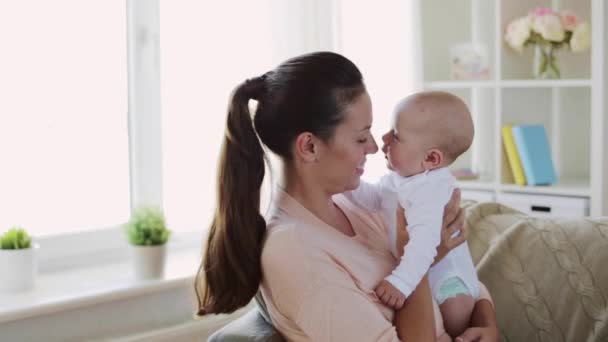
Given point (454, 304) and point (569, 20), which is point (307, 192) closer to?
→ point (454, 304)

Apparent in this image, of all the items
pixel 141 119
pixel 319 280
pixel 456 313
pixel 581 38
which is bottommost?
pixel 456 313

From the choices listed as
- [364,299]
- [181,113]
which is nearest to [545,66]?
[181,113]

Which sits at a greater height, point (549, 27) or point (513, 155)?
point (549, 27)

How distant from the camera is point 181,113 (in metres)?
3.37

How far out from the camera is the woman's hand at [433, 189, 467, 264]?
2029 millimetres

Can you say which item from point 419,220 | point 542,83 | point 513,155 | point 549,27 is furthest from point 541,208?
point 419,220

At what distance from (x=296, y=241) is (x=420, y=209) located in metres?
0.30

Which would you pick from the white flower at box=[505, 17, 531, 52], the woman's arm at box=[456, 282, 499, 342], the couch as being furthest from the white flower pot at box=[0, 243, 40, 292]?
the white flower at box=[505, 17, 531, 52]

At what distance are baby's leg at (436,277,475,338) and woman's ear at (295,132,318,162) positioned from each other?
415 millimetres

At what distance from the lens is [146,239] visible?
295cm

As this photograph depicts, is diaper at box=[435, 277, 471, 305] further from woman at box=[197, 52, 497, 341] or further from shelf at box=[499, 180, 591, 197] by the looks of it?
shelf at box=[499, 180, 591, 197]

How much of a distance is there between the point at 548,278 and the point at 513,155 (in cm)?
151

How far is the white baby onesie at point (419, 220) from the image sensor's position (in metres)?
1.92

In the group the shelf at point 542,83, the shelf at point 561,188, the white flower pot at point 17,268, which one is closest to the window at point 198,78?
the white flower pot at point 17,268
